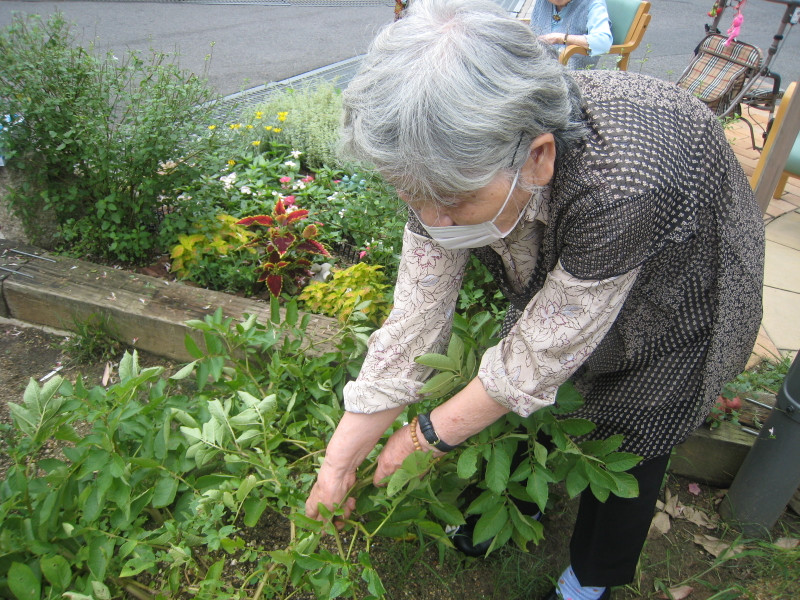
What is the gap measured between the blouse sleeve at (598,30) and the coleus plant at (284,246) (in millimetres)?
2889

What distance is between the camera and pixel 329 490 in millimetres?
1503

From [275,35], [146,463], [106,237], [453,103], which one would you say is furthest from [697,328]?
[275,35]

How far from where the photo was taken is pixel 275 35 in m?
8.80

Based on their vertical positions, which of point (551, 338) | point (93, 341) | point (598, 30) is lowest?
point (93, 341)

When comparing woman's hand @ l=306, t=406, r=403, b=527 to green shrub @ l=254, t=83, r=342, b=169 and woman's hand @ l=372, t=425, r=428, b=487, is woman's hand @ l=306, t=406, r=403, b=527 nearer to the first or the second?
woman's hand @ l=372, t=425, r=428, b=487

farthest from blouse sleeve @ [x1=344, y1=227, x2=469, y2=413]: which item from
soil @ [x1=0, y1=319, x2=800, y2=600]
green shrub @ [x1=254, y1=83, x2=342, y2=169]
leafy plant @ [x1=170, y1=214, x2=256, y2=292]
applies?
green shrub @ [x1=254, y1=83, x2=342, y2=169]

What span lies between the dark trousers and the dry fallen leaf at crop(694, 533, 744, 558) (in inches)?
20.0

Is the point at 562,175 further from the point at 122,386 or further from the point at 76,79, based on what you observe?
the point at 76,79

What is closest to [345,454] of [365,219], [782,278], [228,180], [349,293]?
[349,293]

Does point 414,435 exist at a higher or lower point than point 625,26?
lower

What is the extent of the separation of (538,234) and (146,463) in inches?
39.6

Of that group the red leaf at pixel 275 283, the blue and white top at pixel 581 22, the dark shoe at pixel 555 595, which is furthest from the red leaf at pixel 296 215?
the blue and white top at pixel 581 22

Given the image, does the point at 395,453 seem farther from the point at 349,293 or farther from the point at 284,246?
the point at 284,246

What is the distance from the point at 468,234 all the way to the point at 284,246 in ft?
5.47
